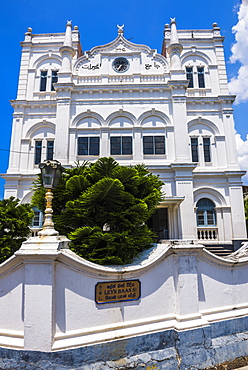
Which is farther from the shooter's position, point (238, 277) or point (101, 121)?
point (101, 121)

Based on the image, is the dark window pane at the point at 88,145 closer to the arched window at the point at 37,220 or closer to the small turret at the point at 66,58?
the small turret at the point at 66,58

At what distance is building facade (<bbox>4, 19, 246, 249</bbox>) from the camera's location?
48.0 ft

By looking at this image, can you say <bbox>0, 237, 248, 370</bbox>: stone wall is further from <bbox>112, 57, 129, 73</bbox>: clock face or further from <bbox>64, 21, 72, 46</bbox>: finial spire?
<bbox>64, 21, 72, 46</bbox>: finial spire

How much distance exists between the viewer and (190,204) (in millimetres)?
14039

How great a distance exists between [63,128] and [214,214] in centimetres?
1054

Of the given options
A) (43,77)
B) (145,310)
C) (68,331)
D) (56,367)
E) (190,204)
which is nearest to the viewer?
(56,367)

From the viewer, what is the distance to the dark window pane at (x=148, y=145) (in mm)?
15203

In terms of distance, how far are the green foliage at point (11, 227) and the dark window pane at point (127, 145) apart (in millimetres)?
8281

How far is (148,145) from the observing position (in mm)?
15273

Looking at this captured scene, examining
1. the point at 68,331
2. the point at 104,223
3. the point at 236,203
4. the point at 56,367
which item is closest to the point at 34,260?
Answer: the point at 68,331

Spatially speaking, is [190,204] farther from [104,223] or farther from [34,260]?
[34,260]

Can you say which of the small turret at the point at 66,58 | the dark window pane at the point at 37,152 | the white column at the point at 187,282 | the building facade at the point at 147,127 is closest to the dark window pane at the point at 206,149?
the building facade at the point at 147,127

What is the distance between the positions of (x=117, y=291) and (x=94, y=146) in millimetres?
12060

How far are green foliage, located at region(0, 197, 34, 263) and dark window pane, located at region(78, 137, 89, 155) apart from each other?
24.9ft
